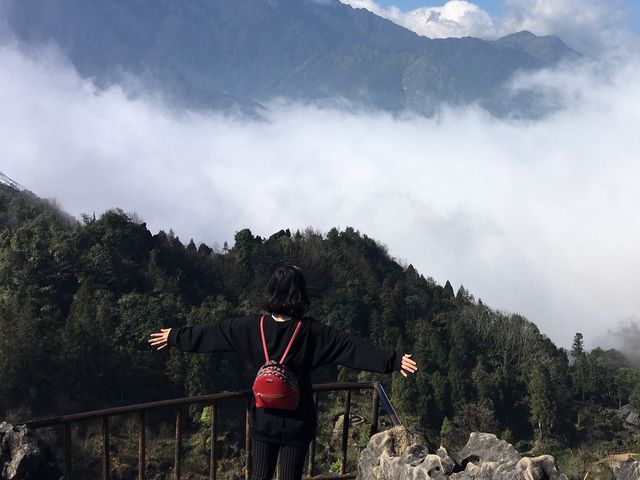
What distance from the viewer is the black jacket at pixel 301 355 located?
399 cm

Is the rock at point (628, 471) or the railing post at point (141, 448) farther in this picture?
the railing post at point (141, 448)

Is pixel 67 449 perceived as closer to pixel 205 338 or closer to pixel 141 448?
pixel 141 448

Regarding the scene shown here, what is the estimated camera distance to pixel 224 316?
94.6 ft

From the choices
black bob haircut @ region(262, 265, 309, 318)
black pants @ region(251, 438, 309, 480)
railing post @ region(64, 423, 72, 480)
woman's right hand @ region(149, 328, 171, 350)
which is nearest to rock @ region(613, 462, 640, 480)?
black pants @ region(251, 438, 309, 480)

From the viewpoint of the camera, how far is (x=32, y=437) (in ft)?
14.9

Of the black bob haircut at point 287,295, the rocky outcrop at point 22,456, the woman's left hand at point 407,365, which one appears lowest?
the rocky outcrop at point 22,456

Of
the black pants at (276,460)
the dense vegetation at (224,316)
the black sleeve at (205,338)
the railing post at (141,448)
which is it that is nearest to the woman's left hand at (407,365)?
the black pants at (276,460)

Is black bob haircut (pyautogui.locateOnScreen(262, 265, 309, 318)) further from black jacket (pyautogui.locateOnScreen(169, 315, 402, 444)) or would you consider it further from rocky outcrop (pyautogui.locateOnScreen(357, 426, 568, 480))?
rocky outcrop (pyautogui.locateOnScreen(357, 426, 568, 480))

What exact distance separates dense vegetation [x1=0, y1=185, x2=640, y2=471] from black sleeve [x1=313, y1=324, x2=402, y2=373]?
810 inches

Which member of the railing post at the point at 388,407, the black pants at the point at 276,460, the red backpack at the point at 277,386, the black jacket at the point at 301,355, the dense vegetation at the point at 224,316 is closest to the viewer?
the red backpack at the point at 277,386

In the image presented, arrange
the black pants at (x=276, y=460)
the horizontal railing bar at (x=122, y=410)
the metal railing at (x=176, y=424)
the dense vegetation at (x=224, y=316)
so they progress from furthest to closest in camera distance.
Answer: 1. the dense vegetation at (x=224, y=316)
2. the metal railing at (x=176, y=424)
3. the horizontal railing bar at (x=122, y=410)
4. the black pants at (x=276, y=460)

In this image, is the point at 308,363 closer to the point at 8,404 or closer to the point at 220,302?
the point at 8,404

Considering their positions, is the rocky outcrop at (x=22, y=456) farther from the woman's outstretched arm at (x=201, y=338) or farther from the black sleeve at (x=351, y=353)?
the black sleeve at (x=351, y=353)

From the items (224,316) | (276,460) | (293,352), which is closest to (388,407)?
(276,460)
